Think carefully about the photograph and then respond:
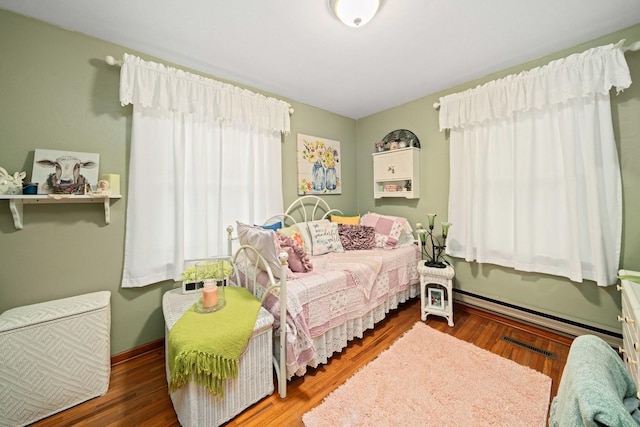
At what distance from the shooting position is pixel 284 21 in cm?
167

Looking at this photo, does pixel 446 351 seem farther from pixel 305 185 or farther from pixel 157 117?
pixel 157 117

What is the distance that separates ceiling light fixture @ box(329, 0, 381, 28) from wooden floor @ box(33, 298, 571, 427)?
2481mm

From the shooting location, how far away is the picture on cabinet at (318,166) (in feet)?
10.1

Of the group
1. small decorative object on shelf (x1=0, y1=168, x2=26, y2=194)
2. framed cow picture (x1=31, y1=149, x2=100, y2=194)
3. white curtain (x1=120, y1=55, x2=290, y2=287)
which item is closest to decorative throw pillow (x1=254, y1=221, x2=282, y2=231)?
white curtain (x1=120, y1=55, x2=290, y2=287)

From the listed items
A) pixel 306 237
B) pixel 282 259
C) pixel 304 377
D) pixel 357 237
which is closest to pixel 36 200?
pixel 282 259

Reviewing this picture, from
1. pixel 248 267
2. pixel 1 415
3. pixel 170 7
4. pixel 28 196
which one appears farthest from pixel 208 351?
pixel 170 7

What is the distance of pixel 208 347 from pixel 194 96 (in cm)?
204

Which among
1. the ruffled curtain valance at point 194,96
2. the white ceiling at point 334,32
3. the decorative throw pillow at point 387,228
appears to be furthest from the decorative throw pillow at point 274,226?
the white ceiling at point 334,32

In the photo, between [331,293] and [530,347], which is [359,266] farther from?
[530,347]

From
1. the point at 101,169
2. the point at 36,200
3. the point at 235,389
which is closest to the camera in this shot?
the point at 235,389

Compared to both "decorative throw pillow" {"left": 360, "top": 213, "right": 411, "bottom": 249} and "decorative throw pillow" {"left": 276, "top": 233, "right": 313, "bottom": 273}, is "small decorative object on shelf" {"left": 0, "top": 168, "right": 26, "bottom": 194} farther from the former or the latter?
"decorative throw pillow" {"left": 360, "top": 213, "right": 411, "bottom": 249}

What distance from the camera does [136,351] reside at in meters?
2.00

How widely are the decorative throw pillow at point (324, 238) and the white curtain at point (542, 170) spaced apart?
1315 millimetres

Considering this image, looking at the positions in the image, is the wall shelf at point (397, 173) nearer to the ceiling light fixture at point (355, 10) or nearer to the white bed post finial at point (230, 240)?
the ceiling light fixture at point (355, 10)
